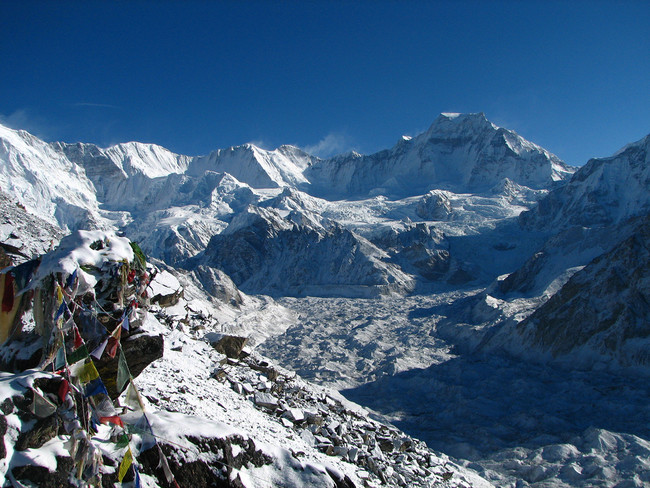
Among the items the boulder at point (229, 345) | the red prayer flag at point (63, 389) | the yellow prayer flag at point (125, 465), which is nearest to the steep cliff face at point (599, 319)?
the boulder at point (229, 345)

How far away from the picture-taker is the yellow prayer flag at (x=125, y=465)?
7.35m

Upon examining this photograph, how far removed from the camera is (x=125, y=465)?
7.41 m

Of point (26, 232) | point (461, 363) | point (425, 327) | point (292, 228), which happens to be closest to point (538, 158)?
point (292, 228)

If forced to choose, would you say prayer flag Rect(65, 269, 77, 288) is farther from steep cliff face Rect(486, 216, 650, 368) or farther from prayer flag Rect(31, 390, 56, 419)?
steep cliff face Rect(486, 216, 650, 368)

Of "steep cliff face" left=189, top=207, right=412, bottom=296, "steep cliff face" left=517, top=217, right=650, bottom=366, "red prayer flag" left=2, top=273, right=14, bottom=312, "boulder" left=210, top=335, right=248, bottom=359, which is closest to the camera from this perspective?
"red prayer flag" left=2, top=273, right=14, bottom=312

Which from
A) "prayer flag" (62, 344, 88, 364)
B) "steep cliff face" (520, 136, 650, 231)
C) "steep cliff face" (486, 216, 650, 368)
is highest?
"steep cliff face" (520, 136, 650, 231)

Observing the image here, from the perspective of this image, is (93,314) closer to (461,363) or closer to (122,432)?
(122,432)

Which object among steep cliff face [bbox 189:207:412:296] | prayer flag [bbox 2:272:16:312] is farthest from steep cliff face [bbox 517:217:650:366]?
steep cliff face [bbox 189:207:412:296]

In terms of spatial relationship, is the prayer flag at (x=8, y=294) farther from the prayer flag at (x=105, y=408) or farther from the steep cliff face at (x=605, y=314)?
the steep cliff face at (x=605, y=314)

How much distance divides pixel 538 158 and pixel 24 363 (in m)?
218

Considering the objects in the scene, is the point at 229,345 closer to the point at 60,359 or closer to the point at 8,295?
the point at 8,295

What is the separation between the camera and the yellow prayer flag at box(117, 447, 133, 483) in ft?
24.1

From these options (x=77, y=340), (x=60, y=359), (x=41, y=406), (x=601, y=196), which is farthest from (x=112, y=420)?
(x=601, y=196)

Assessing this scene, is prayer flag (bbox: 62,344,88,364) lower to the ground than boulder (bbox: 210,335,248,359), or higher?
lower
